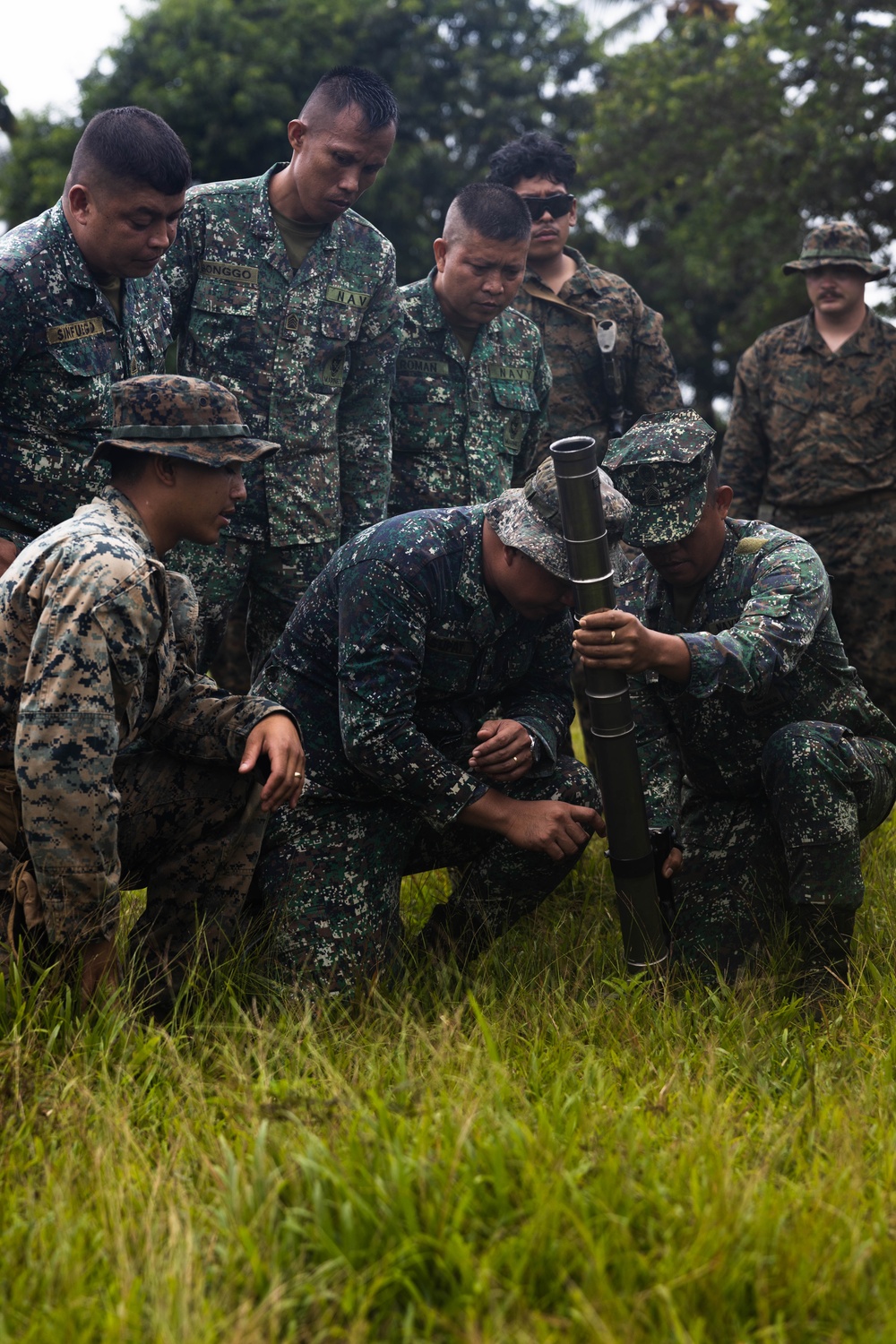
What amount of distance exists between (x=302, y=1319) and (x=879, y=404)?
18.8ft

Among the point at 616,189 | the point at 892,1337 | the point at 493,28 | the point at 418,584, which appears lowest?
the point at 892,1337

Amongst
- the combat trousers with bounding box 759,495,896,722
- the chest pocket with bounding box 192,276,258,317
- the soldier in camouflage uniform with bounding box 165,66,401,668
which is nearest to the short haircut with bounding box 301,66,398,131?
the soldier in camouflage uniform with bounding box 165,66,401,668

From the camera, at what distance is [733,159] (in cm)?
1531

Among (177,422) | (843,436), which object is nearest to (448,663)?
(177,422)

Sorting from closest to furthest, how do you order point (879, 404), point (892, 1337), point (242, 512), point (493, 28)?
point (892, 1337) → point (242, 512) → point (879, 404) → point (493, 28)

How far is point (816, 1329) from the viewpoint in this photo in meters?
1.93

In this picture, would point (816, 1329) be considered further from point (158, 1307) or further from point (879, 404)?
point (879, 404)

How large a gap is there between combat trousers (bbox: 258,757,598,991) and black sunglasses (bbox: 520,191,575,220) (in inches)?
117

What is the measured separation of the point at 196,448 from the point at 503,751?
1.15 metres

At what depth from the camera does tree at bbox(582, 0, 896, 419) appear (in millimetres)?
14031

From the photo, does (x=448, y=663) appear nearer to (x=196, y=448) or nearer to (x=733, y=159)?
(x=196, y=448)

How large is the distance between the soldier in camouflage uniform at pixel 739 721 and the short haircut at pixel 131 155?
1.52 m

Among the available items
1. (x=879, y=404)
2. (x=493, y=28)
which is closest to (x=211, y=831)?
(x=879, y=404)

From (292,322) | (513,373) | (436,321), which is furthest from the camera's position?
(513,373)
